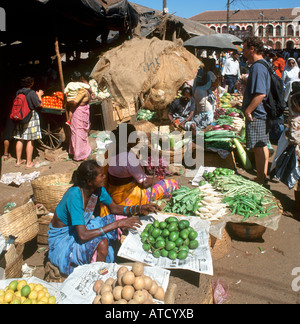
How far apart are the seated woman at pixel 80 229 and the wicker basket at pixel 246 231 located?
133 cm

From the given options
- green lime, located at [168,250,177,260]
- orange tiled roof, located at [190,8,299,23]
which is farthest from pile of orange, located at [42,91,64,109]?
orange tiled roof, located at [190,8,299,23]

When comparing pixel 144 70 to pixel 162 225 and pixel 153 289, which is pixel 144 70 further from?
pixel 153 289

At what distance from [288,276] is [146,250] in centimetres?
157

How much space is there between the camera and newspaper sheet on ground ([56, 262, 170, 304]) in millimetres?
2293

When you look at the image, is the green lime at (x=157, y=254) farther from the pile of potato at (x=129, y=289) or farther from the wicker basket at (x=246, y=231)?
the wicker basket at (x=246, y=231)

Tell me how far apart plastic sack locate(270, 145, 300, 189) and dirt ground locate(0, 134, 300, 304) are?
1.68 feet

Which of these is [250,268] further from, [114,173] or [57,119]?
[57,119]

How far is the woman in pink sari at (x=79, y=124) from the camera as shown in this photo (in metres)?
6.40

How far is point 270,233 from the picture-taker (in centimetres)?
387

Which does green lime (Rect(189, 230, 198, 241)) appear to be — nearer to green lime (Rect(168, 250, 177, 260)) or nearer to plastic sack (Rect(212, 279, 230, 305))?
green lime (Rect(168, 250, 177, 260))

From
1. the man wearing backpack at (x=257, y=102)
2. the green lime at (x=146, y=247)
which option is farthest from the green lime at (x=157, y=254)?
the man wearing backpack at (x=257, y=102)

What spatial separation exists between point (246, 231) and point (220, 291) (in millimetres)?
1024

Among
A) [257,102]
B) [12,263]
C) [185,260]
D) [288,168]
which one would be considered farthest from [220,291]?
[257,102]

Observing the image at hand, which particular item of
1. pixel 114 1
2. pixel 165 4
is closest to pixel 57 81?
pixel 114 1
